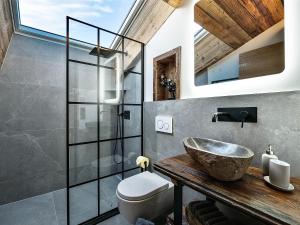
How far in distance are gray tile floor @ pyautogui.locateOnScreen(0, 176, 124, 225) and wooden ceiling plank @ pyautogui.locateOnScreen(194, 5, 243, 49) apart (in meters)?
1.83

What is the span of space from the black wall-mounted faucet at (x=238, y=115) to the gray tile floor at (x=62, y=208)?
141 centimetres

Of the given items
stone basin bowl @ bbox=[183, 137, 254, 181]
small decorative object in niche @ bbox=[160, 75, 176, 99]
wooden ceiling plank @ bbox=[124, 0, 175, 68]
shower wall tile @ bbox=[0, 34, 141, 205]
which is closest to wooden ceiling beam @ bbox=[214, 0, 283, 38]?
wooden ceiling plank @ bbox=[124, 0, 175, 68]

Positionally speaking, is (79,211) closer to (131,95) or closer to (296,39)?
(131,95)

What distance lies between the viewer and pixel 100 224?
162 centimetres

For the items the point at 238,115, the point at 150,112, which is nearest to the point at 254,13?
the point at 238,115

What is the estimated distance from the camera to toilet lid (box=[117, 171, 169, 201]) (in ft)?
4.09

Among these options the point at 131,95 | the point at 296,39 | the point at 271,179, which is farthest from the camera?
the point at 131,95

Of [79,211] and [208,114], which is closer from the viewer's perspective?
[208,114]

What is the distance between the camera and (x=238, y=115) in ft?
3.62

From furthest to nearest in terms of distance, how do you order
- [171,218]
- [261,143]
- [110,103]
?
[110,103] < [171,218] < [261,143]

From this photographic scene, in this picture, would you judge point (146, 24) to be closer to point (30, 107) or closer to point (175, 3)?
point (175, 3)

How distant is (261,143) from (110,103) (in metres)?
1.44

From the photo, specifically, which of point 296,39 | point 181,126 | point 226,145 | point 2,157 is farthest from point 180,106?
point 2,157

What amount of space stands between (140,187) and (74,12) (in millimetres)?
2008
